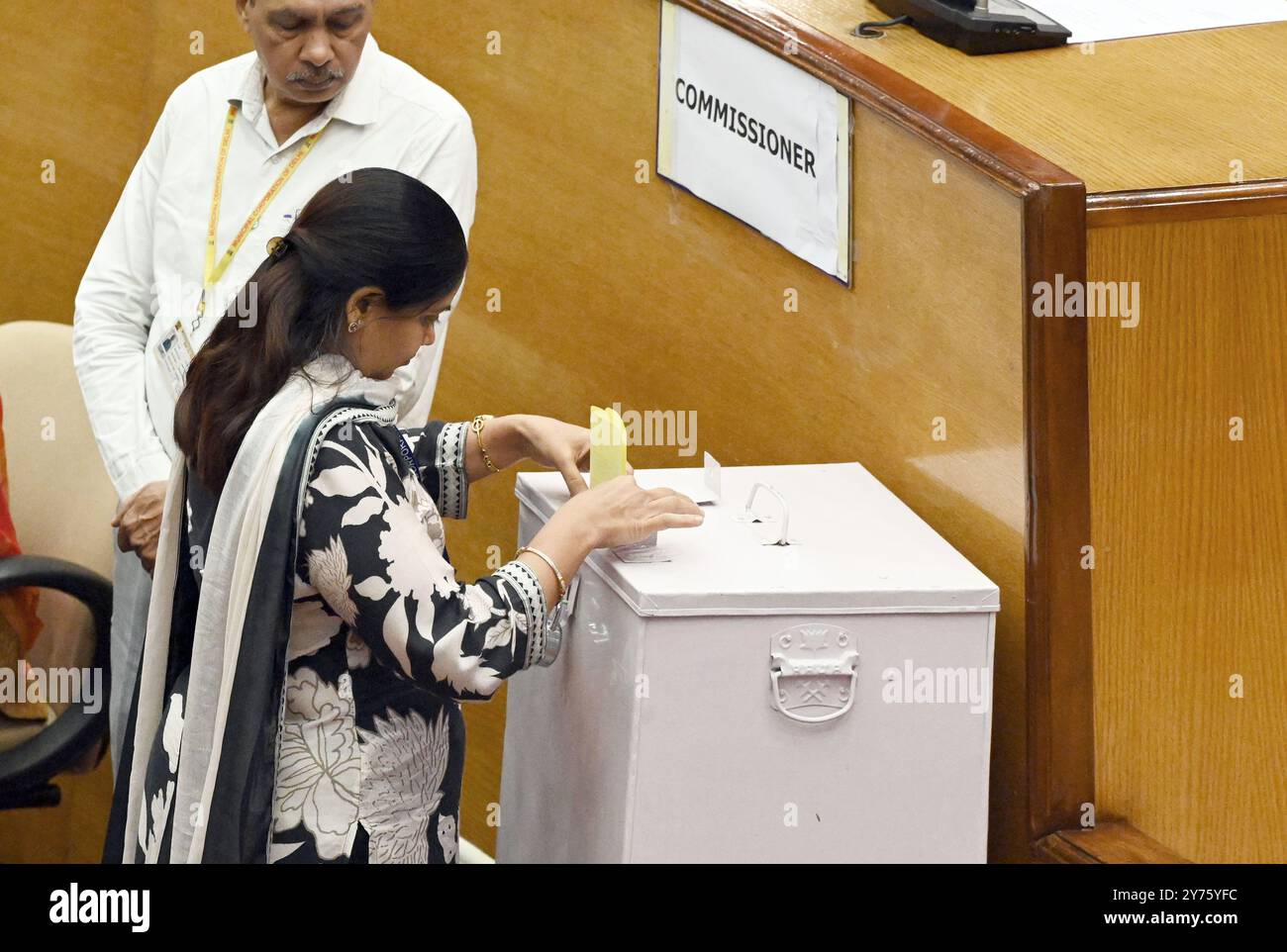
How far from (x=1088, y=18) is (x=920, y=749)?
3.36 ft

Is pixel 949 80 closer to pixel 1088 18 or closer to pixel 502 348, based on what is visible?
pixel 1088 18

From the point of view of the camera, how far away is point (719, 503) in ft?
6.61

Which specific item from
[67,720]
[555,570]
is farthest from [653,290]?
[67,720]

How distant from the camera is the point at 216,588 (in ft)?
5.84

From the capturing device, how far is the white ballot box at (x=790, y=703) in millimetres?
1757

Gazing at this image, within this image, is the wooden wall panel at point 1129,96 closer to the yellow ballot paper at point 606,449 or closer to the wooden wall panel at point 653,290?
the wooden wall panel at point 653,290

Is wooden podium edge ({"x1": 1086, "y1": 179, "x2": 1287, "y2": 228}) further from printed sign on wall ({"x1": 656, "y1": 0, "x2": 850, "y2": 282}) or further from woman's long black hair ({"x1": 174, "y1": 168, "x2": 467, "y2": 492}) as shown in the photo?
woman's long black hair ({"x1": 174, "y1": 168, "x2": 467, "y2": 492})

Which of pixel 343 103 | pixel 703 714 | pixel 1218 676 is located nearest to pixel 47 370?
pixel 343 103

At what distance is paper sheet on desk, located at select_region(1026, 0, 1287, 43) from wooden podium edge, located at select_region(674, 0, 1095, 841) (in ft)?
1.33

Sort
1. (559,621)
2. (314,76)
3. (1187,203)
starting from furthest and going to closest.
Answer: (314,76)
(559,621)
(1187,203)

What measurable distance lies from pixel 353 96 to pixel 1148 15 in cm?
106

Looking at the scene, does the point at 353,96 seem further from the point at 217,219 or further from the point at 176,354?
the point at 176,354

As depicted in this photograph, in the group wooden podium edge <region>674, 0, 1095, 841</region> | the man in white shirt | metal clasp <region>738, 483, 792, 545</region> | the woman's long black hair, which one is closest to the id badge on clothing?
the man in white shirt
